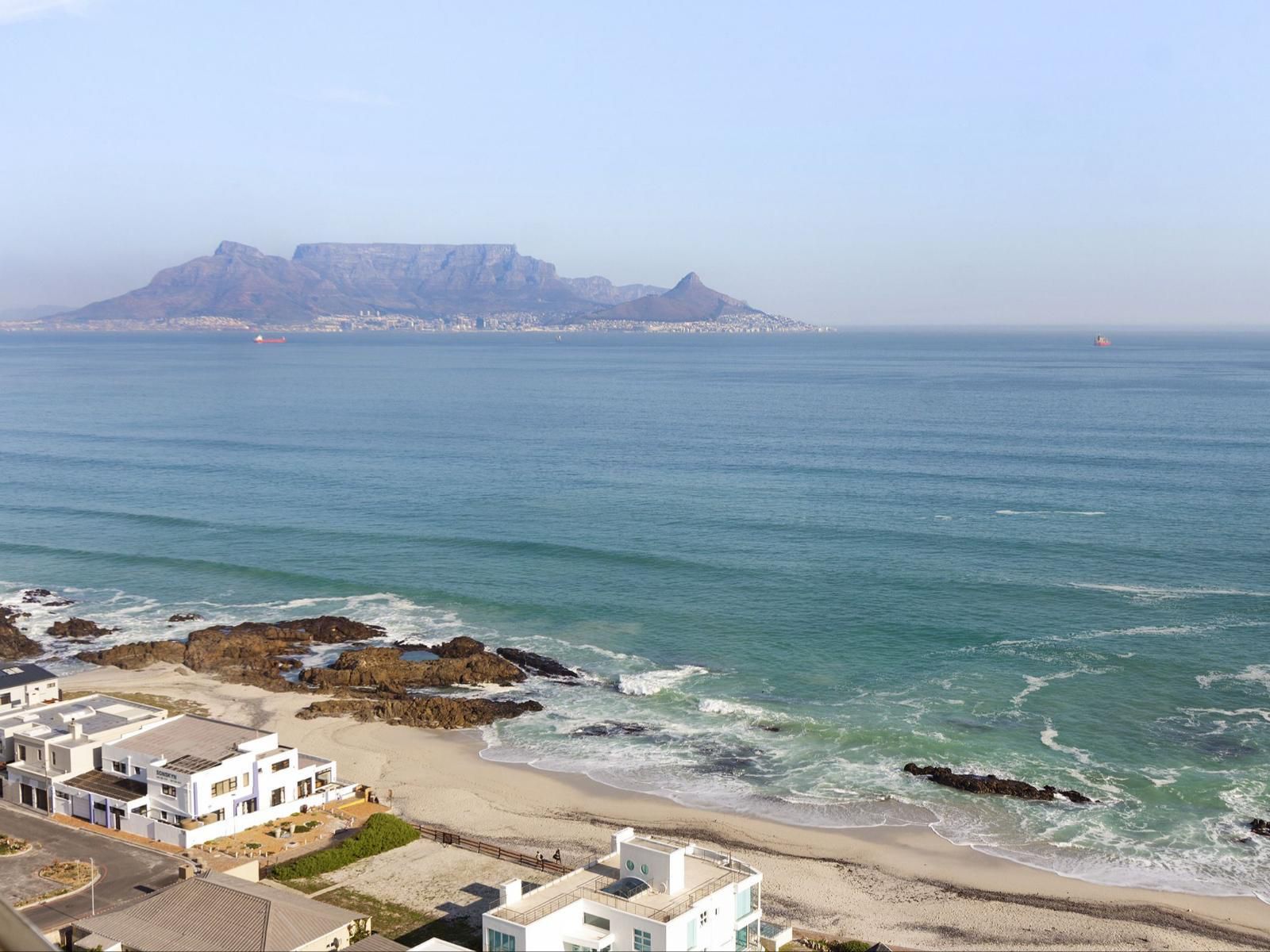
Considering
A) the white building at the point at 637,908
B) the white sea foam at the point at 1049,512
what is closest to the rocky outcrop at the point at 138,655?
the white building at the point at 637,908

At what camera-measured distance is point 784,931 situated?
111 ft

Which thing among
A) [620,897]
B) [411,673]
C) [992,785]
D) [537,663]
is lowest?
[411,673]

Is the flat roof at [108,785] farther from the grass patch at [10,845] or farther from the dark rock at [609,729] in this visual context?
the dark rock at [609,729]

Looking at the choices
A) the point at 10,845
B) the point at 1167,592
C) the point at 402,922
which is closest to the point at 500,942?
the point at 402,922

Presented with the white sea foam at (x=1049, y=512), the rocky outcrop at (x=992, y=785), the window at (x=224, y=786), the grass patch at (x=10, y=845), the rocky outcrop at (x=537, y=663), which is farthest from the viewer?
the white sea foam at (x=1049, y=512)

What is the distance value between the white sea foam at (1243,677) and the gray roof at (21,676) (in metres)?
54.8

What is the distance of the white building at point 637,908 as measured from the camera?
A: 96.8 ft

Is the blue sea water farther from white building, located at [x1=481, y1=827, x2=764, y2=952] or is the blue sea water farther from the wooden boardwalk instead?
white building, located at [x1=481, y1=827, x2=764, y2=952]

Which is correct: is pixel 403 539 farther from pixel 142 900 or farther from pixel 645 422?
pixel 645 422

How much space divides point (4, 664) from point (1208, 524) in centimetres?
7810

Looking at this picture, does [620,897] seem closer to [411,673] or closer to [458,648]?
[411,673]

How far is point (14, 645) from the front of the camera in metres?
63.7

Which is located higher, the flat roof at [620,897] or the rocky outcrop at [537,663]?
the flat roof at [620,897]

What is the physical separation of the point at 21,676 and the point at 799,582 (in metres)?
43.1
